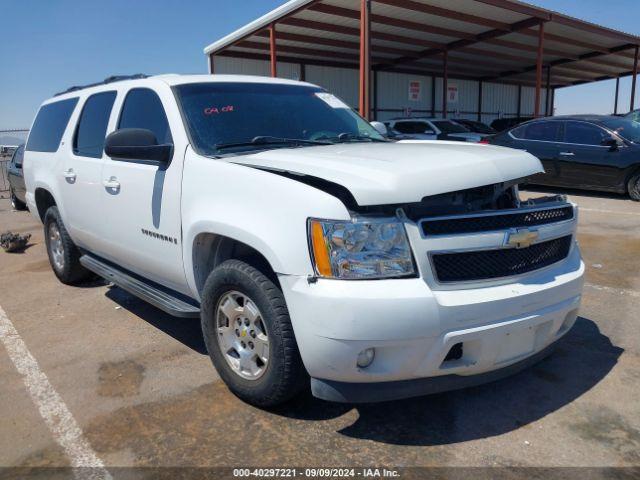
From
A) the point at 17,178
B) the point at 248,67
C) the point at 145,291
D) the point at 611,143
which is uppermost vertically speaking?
the point at 248,67

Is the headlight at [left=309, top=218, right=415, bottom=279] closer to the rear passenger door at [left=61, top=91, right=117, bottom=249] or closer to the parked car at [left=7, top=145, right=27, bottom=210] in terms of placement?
the rear passenger door at [left=61, top=91, right=117, bottom=249]

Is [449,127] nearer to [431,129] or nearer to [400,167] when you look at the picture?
[431,129]

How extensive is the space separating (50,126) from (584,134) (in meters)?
9.05

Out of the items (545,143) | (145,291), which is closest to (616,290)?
(145,291)

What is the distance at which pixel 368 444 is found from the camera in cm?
257

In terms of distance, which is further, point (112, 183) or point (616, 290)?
point (616, 290)

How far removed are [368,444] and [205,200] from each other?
1546 millimetres

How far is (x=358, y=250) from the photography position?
7.65ft

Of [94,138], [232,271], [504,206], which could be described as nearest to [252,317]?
[232,271]

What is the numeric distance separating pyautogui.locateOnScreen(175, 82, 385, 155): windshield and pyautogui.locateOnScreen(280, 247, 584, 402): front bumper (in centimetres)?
127

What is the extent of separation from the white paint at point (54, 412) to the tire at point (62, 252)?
1147 mm

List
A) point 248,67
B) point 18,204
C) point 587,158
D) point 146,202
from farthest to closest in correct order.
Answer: point 248,67, point 18,204, point 587,158, point 146,202

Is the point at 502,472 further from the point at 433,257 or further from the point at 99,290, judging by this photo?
the point at 99,290

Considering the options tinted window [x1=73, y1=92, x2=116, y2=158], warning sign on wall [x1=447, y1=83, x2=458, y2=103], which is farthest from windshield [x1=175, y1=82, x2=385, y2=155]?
warning sign on wall [x1=447, y1=83, x2=458, y2=103]
